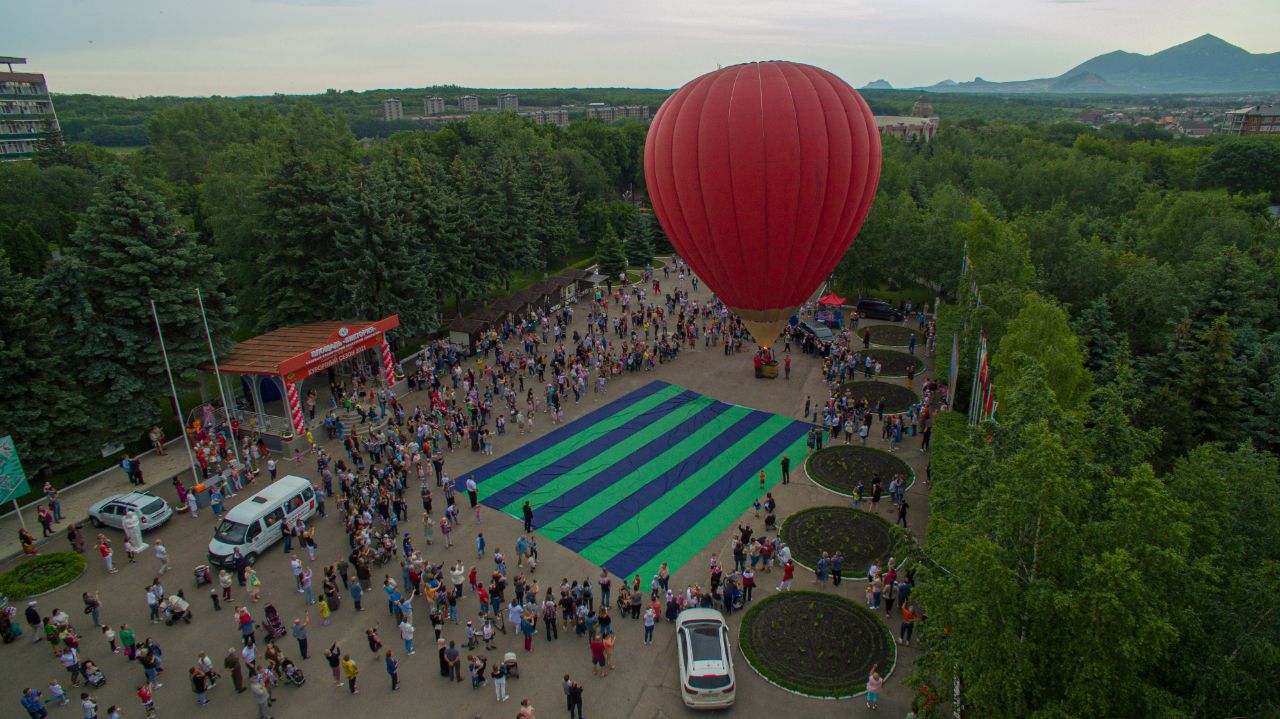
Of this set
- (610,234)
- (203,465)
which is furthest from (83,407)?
(610,234)

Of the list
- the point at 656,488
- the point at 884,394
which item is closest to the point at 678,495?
the point at 656,488

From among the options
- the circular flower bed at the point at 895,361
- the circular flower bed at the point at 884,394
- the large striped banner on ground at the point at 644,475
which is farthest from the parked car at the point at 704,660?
the circular flower bed at the point at 895,361

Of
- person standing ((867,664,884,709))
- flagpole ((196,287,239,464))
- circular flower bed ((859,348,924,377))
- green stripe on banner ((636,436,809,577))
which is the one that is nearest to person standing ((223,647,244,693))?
green stripe on banner ((636,436,809,577))

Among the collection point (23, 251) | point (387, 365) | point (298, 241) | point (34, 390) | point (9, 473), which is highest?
point (298, 241)

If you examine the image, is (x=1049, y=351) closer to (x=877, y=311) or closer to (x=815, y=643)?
(x=815, y=643)

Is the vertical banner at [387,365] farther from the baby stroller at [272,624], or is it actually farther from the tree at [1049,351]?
the tree at [1049,351]

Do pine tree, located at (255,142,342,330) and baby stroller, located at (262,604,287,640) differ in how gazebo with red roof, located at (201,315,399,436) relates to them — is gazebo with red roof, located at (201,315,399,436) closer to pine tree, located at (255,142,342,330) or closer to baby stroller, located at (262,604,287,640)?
pine tree, located at (255,142,342,330)

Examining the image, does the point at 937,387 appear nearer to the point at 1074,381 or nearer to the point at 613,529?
the point at 1074,381
